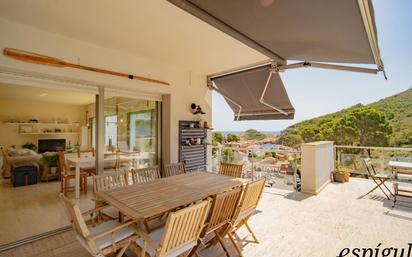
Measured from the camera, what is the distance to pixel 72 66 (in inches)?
134

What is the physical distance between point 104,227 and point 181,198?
0.95 m

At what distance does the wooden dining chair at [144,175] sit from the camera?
3.53 metres

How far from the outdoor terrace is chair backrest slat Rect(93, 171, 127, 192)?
0.85 m

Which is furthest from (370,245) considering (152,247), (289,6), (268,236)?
(289,6)


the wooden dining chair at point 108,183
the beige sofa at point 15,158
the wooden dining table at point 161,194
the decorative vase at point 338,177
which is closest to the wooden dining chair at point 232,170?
the wooden dining table at point 161,194

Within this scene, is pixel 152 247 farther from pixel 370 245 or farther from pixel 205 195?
pixel 370 245

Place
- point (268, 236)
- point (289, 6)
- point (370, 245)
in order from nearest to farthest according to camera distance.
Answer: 1. point (289, 6)
2. point (370, 245)
3. point (268, 236)

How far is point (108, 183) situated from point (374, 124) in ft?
61.7

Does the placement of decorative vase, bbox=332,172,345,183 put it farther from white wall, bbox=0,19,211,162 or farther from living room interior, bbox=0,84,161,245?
living room interior, bbox=0,84,161,245

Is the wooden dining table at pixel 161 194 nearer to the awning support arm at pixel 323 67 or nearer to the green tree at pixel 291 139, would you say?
the awning support arm at pixel 323 67

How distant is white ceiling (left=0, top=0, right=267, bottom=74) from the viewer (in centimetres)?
261

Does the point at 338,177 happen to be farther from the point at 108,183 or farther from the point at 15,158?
the point at 15,158

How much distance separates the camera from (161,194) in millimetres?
2664

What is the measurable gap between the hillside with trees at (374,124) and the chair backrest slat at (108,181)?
16.7 meters
